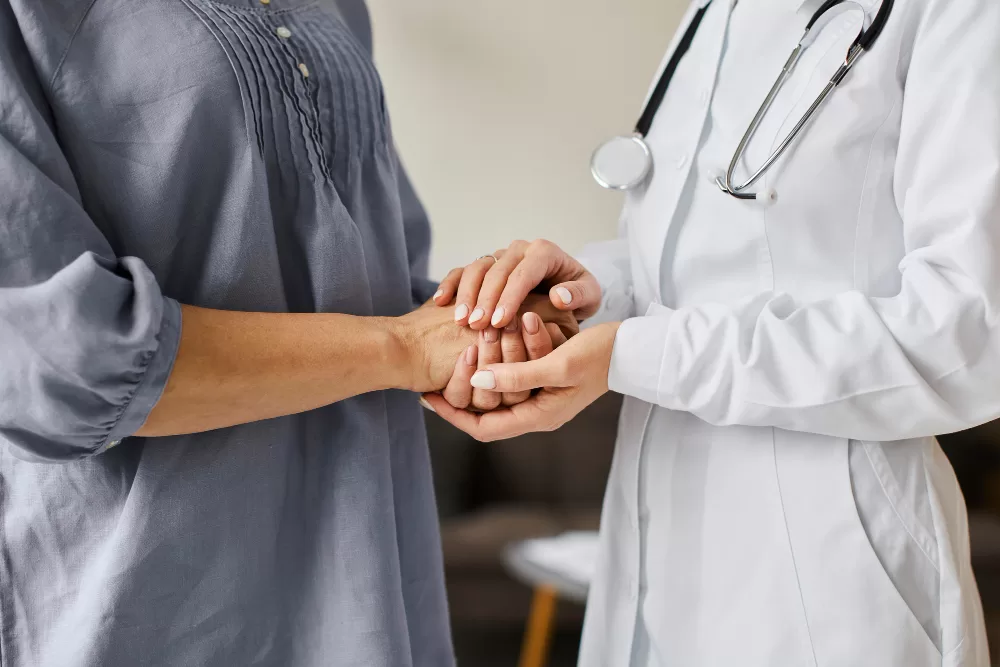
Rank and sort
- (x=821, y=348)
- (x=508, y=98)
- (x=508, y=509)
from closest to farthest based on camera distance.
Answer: (x=821, y=348)
(x=508, y=98)
(x=508, y=509)

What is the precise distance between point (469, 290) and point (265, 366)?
27 centimetres

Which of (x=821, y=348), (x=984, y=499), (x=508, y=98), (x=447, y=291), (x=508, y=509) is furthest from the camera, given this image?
(x=984, y=499)

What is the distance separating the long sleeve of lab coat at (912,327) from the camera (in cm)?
67

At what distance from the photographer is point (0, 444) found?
0.61m

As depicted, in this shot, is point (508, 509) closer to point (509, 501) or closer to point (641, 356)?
point (509, 501)

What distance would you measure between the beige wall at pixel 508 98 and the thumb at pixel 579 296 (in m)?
0.44

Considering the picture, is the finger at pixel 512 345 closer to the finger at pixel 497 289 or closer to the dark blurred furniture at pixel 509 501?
the finger at pixel 497 289

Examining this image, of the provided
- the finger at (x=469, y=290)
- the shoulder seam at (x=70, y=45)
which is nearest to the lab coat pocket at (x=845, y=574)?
the finger at (x=469, y=290)

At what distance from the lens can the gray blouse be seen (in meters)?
0.51

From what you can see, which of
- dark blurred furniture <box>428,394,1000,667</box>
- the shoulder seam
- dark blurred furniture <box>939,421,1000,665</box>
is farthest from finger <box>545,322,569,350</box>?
dark blurred furniture <box>939,421,1000,665</box>

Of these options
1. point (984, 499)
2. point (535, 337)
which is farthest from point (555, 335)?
point (984, 499)

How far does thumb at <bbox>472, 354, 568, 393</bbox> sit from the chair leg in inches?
34.6

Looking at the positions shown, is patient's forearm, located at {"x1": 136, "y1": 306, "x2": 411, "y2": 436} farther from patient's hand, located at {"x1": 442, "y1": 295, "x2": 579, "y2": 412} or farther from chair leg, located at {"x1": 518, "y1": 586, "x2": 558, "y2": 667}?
chair leg, located at {"x1": 518, "y1": 586, "x2": 558, "y2": 667}

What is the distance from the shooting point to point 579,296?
0.86 m
